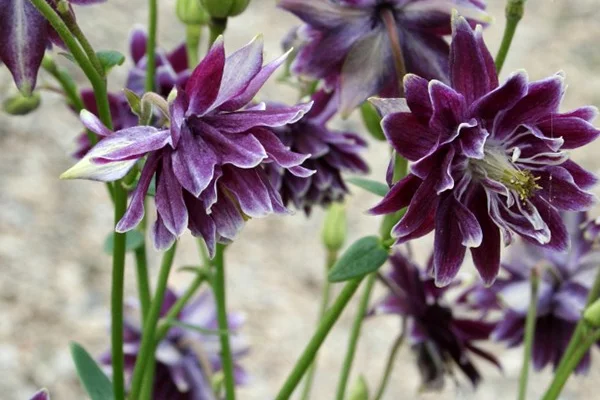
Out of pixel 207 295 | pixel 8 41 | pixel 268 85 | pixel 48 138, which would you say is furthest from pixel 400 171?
pixel 268 85

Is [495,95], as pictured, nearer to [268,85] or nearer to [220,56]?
[220,56]

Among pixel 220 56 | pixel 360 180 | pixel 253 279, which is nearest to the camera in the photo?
pixel 220 56

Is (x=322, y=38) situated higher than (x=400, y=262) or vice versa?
(x=322, y=38)

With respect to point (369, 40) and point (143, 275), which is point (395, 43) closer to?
point (369, 40)


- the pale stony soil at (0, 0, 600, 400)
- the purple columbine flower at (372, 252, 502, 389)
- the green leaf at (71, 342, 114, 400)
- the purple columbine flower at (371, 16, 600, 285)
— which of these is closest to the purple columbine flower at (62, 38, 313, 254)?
the purple columbine flower at (371, 16, 600, 285)

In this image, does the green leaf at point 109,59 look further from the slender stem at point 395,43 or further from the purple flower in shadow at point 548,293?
the purple flower in shadow at point 548,293

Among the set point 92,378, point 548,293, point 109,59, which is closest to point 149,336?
point 92,378

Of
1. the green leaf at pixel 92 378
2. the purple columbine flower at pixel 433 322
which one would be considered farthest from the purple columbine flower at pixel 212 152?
the purple columbine flower at pixel 433 322
